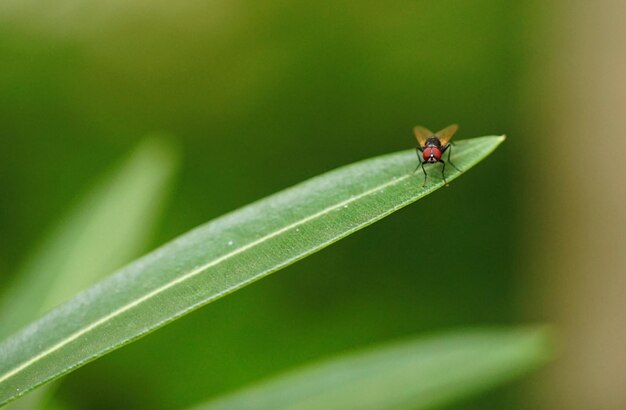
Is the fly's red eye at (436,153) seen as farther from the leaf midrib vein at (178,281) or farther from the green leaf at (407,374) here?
the green leaf at (407,374)

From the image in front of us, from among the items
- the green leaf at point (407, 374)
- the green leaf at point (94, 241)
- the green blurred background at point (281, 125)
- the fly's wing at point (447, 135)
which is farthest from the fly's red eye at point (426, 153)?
the green blurred background at point (281, 125)

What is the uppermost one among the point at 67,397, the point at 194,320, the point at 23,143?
the point at 23,143

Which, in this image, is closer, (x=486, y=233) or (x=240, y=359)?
(x=240, y=359)

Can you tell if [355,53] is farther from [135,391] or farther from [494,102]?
[135,391]

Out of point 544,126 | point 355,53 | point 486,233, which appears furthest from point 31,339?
point 544,126

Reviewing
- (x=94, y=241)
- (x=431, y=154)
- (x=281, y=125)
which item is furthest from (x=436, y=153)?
(x=281, y=125)

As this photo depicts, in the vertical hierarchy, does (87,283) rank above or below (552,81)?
below

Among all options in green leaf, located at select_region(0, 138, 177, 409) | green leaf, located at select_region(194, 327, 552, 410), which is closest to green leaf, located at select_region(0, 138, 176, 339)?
Result: green leaf, located at select_region(0, 138, 177, 409)
